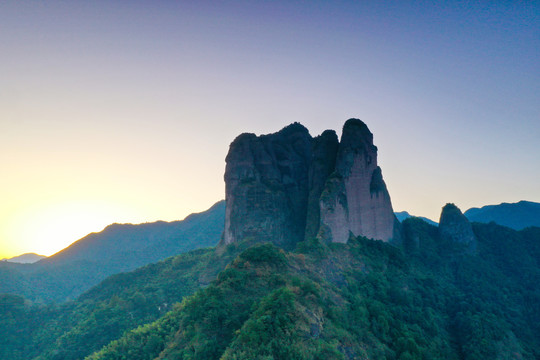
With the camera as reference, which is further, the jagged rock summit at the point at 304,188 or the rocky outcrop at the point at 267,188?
the rocky outcrop at the point at 267,188

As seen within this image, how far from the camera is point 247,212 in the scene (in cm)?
4722

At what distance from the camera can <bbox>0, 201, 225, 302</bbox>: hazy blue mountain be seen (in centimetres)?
10144

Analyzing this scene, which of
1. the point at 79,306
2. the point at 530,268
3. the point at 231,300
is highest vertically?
the point at 231,300

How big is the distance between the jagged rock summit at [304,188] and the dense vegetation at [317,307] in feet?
10.8

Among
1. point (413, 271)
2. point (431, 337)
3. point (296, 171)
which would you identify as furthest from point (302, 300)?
point (296, 171)

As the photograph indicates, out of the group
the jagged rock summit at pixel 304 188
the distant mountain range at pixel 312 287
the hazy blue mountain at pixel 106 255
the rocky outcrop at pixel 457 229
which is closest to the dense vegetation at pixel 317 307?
the distant mountain range at pixel 312 287

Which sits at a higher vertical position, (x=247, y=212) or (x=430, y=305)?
(x=247, y=212)

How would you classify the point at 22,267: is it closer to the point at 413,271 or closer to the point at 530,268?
the point at 413,271

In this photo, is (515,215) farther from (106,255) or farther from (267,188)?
(106,255)

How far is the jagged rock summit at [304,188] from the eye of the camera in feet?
129

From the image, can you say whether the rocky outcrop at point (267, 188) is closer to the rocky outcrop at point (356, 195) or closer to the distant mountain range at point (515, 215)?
the rocky outcrop at point (356, 195)

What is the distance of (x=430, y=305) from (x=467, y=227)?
24.3 m

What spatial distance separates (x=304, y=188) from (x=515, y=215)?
122758 millimetres

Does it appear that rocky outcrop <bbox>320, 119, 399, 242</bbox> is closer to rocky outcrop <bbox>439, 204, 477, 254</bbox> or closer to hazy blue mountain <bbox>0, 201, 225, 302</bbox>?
rocky outcrop <bbox>439, 204, 477, 254</bbox>
